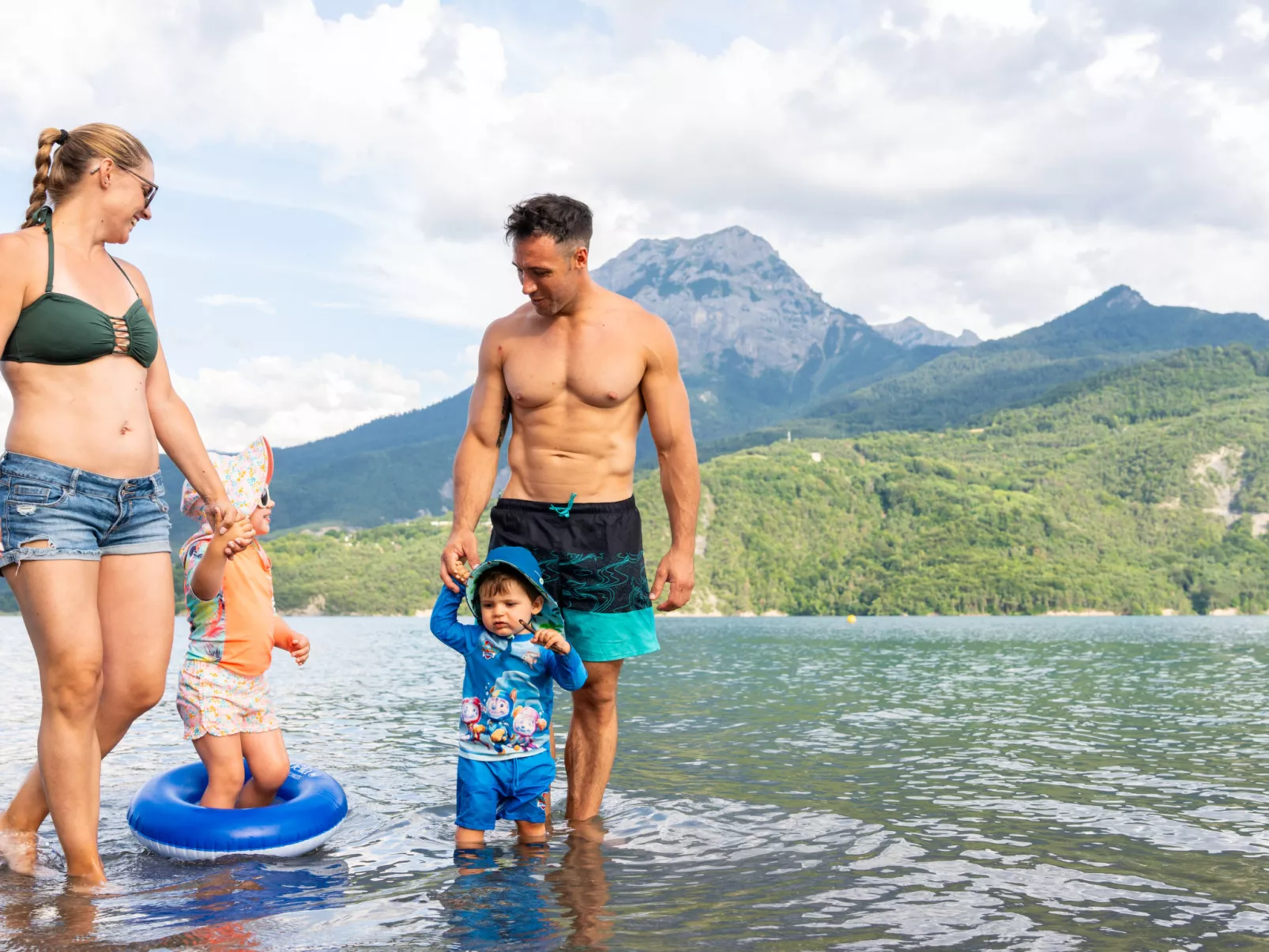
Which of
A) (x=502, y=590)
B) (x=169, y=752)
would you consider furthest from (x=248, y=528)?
(x=169, y=752)

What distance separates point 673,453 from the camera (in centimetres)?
653

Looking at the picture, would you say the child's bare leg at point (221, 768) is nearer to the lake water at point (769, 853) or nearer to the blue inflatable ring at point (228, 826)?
the blue inflatable ring at point (228, 826)

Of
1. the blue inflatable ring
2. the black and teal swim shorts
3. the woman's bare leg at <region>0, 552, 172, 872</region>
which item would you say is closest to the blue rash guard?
the black and teal swim shorts

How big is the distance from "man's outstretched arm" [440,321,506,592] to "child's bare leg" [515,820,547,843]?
57.3 inches

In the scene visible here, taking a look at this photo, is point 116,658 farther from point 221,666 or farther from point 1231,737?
point 1231,737

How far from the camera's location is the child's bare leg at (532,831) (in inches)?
238

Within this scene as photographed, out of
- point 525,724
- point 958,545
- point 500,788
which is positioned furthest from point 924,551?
point 525,724

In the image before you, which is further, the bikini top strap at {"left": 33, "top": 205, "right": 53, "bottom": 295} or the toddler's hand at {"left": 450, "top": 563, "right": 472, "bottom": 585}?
the toddler's hand at {"left": 450, "top": 563, "right": 472, "bottom": 585}

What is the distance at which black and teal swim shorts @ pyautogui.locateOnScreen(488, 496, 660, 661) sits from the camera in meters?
6.07

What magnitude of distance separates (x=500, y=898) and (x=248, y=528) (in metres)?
2.24

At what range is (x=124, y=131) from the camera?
16.6 feet

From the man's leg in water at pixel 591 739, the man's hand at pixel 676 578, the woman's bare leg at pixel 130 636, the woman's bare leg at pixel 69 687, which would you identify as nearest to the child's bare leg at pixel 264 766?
the woman's bare leg at pixel 130 636

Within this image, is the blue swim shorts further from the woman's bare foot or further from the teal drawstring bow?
the woman's bare foot

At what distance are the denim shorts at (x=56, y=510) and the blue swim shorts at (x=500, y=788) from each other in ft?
7.17
